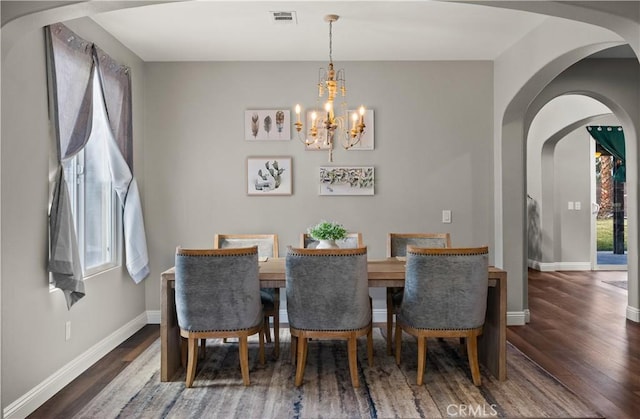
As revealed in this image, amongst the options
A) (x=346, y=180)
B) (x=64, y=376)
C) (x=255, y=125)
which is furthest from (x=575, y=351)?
(x=64, y=376)

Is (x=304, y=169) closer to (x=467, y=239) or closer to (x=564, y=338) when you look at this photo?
(x=467, y=239)

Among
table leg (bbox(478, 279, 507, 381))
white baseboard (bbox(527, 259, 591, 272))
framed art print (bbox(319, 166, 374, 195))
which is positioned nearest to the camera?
table leg (bbox(478, 279, 507, 381))

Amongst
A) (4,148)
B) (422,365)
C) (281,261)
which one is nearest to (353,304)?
(422,365)

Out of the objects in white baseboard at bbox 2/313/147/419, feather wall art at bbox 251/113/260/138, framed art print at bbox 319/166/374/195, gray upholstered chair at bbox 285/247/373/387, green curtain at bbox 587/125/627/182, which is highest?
green curtain at bbox 587/125/627/182

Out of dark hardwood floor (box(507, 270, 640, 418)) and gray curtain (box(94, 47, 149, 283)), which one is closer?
dark hardwood floor (box(507, 270, 640, 418))

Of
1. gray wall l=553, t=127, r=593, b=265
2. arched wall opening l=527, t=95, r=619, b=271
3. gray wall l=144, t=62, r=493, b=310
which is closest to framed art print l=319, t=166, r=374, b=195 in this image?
gray wall l=144, t=62, r=493, b=310

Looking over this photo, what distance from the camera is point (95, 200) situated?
371 centimetres

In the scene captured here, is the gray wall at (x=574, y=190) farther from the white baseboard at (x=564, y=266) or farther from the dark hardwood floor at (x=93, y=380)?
the dark hardwood floor at (x=93, y=380)

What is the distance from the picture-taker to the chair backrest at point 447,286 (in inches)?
111

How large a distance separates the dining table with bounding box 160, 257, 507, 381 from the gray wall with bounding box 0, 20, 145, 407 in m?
0.66

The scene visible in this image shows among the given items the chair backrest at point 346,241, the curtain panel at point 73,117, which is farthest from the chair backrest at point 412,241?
the curtain panel at point 73,117

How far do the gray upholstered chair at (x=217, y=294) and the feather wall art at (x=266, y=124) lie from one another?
6.28ft

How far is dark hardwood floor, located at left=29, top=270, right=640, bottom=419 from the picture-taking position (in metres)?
2.79

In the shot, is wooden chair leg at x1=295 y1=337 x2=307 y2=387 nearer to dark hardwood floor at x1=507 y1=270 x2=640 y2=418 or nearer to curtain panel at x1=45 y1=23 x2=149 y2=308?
curtain panel at x1=45 y1=23 x2=149 y2=308
